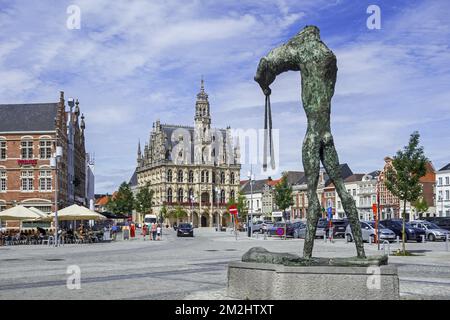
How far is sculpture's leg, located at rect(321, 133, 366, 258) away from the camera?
9289 millimetres

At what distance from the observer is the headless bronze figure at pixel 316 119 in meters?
9.26

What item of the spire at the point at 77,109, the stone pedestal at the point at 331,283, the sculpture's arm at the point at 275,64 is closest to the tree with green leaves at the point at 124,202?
the spire at the point at 77,109

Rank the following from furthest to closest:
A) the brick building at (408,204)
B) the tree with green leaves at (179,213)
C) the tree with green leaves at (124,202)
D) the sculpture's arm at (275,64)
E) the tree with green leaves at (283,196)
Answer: the tree with green leaves at (179,213) < the tree with green leaves at (124,202) < the brick building at (408,204) < the tree with green leaves at (283,196) < the sculpture's arm at (275,64)

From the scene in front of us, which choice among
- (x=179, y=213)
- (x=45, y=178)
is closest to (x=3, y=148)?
(x=45, y=178)

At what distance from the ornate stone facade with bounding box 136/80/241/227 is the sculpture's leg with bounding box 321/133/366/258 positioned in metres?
117

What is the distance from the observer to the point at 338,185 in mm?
9500

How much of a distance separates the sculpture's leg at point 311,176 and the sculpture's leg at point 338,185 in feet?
0.51

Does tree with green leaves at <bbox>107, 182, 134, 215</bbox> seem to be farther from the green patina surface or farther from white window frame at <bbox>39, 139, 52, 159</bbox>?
the green patina surface

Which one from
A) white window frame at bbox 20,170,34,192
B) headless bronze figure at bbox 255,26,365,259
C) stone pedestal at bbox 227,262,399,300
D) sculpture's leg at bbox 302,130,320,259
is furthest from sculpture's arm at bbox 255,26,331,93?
white window frame at bbox 20,170,34,192

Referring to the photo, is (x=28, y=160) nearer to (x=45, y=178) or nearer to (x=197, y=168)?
(x=45, y=178)

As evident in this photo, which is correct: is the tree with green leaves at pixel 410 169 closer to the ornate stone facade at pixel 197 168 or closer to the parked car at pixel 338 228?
the parked car at pixel 338 228

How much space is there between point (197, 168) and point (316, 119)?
4753 inches
